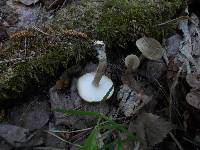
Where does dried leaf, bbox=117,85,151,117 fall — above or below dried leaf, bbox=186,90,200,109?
below

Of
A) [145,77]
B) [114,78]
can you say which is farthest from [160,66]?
[114,78]

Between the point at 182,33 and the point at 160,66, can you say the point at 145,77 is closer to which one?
the point at 160,66

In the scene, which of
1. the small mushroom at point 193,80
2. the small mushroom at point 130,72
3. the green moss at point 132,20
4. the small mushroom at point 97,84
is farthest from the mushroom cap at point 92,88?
the small mushroom at point 193,80

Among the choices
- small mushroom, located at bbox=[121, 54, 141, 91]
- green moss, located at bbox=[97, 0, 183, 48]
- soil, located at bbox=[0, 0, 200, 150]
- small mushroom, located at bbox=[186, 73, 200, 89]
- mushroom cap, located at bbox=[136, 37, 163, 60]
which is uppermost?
green moss, located at bbox=[97, 0, 183, 48]

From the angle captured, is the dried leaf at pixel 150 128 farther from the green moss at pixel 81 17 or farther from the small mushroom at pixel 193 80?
the green moss at pixel 81 17

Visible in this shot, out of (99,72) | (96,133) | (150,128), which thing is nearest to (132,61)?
(99,72)

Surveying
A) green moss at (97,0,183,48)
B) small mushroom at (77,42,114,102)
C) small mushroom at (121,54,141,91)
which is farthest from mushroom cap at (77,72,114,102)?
green moss at (97,0,183,48)

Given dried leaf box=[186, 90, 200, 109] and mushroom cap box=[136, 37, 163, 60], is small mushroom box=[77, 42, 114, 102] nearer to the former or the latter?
mushroom cap box=[136, 37, 163, 60]
